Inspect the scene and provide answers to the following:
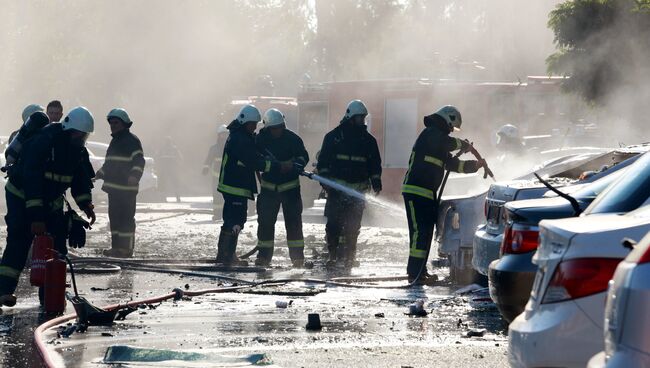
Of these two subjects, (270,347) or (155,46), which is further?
(155,46)

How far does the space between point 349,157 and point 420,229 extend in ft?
9.71

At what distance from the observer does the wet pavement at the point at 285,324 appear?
312 inches

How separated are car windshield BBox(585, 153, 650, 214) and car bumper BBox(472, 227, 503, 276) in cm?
380

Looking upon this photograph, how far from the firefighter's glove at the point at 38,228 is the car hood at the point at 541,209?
167 inches

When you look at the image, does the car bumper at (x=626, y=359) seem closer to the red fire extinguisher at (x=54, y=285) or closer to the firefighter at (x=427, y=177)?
the red fire extinguisher at (x=54, y=285)

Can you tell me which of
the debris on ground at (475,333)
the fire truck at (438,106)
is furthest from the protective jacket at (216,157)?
the debris on ground at (475,333)

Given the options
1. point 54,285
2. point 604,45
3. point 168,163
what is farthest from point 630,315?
point 168,163

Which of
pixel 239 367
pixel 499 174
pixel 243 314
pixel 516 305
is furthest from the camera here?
pixel 499 174

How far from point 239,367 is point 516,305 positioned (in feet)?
5.66

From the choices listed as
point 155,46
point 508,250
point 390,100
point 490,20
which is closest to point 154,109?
point 155,46

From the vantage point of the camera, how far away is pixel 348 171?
1525 centimetres

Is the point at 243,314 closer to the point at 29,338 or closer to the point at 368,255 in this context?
the point at 29,338

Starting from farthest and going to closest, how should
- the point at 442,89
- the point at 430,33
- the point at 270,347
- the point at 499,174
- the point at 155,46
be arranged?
the point at 430,33
the point at 155,46
the point at 442,89
the point at 499,174
the point at 270,347

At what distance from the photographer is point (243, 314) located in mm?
10039
